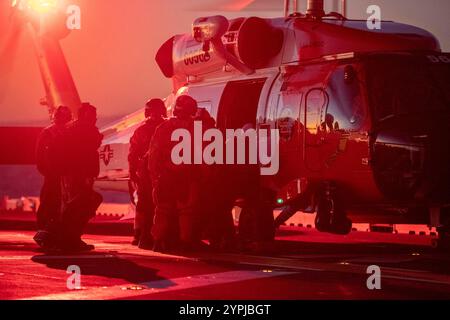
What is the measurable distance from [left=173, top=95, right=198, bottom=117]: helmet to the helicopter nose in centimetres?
231

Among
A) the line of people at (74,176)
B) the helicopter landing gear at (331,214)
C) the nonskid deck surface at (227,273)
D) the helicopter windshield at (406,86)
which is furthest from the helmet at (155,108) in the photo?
the helicopter windshield at (406,86)

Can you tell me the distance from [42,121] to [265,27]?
40.6 ft

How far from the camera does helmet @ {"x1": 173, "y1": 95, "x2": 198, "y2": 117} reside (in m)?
13.6

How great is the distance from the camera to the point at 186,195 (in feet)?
44.8

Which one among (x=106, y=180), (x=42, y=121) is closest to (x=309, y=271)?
(x=106, y=180)

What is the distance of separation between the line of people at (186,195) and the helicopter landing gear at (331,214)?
90cm

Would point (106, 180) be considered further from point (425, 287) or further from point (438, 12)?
point (425, 287)

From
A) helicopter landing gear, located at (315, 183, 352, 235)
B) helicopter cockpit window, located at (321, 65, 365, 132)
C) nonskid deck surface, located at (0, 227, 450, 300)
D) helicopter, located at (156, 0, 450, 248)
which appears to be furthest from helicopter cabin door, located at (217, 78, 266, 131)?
helicopter landing gear, located at (315, 183, 352, 235)

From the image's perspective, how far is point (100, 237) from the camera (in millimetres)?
17125

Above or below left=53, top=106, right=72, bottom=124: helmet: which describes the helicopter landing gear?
below

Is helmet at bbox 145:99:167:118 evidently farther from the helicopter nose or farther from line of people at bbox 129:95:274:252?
the helicopter nose

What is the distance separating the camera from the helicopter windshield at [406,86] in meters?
13.5

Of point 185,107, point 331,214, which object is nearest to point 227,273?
point 331,214

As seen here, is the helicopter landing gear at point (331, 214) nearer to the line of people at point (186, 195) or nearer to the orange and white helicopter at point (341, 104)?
the orange and white helicopter at point (341, 104)
